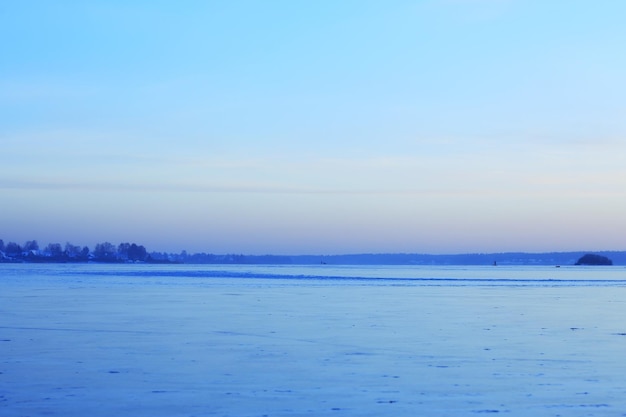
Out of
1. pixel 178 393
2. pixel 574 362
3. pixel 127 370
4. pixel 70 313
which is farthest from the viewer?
pixel 70 313

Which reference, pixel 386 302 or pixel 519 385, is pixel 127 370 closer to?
pixel 519 385

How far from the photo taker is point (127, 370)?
1198cm

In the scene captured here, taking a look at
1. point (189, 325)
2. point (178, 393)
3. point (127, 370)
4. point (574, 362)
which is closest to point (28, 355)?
point (127, 370)

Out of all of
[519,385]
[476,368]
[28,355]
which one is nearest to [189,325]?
[28,355]

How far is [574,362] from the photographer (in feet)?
42.9

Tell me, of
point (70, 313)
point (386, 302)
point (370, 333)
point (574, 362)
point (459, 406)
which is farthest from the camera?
point (386, 302)

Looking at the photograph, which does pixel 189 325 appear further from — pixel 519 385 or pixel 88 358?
pixel 519 385

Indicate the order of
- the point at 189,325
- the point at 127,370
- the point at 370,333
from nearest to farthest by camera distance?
1. the point at 127,370
2. the point at 370,333
3. the point at 189,325

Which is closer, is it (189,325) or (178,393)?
(178,393)

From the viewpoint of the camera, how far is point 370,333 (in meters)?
17.2

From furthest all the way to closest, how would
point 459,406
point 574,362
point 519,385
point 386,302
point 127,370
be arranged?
point 386,302 < point 574,362 < point 127,370 < point 519,385 < point 459,406

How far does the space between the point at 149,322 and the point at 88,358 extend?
621 cm

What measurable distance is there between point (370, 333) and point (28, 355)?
665 centimetres

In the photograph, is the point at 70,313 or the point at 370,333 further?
the point at 70,313
